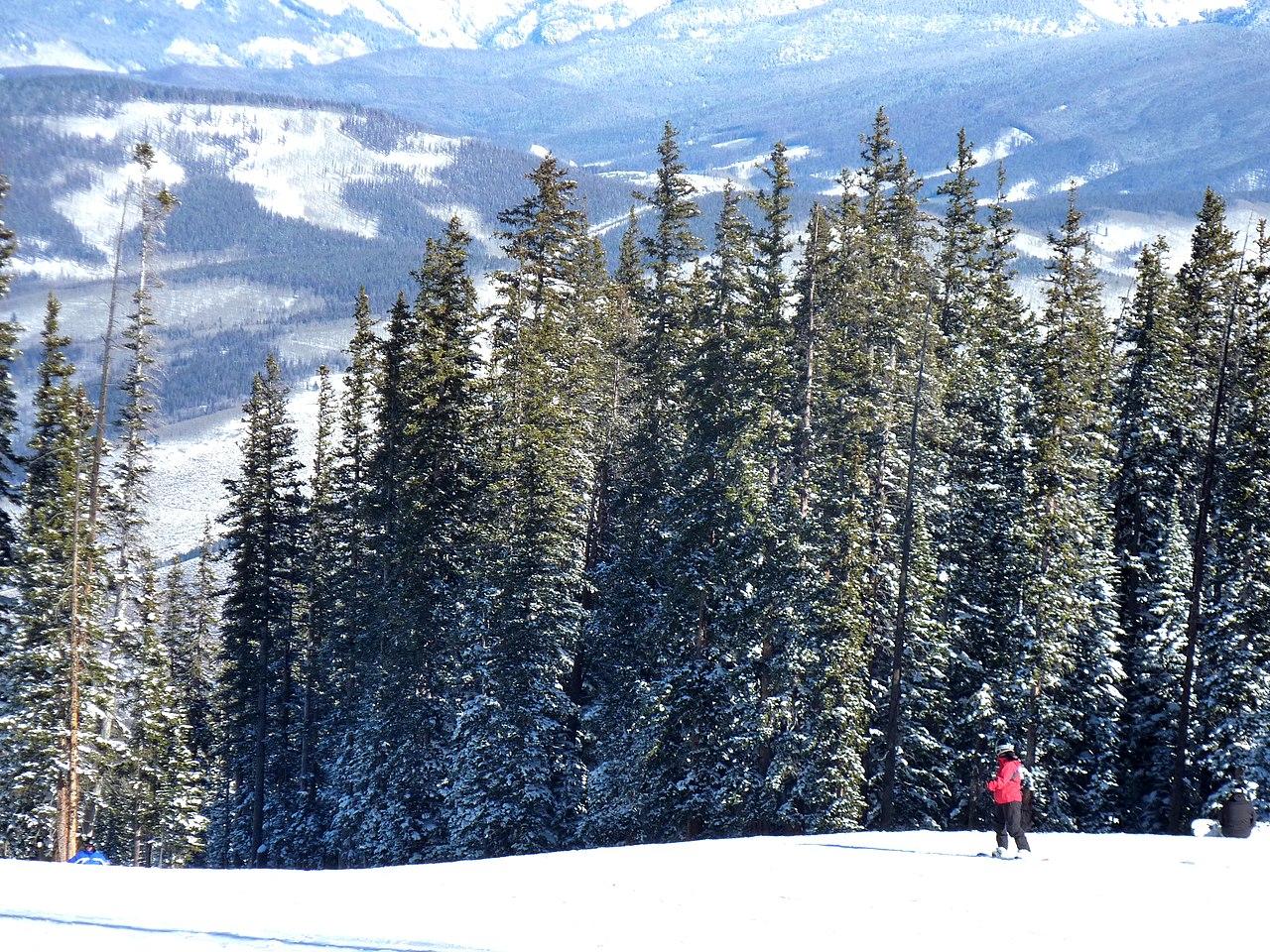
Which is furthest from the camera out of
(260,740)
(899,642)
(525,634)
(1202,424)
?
(260,740)

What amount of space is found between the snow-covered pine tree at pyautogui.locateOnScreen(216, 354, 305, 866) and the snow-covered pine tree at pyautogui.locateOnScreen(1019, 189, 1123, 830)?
84.6ft

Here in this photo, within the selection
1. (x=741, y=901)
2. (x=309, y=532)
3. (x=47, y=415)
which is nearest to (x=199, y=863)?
(x=309, y=532)

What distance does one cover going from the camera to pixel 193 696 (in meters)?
74.1

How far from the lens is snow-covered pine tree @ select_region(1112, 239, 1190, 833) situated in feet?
135

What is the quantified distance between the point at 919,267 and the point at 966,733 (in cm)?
1581

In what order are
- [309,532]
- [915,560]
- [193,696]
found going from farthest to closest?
1. [193,696]
2. [309,532]
3. [915,560]

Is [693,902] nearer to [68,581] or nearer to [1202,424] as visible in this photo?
[68,581]

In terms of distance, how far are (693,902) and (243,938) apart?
6502 millimetres

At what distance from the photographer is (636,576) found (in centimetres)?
4353

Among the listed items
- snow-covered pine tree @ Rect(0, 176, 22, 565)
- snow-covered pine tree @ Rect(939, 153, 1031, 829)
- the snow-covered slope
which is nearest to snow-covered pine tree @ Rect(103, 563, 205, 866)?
snow-covered pine tree @ Rect(0, 176, 22, 565)


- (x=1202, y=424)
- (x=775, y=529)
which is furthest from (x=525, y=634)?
(x=1202, y=424)

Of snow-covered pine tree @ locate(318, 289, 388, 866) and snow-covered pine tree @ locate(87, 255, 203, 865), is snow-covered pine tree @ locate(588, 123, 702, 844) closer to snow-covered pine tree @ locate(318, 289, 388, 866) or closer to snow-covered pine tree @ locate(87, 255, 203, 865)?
snow-covered pine tree @ locate(318, 289, 388, 866)

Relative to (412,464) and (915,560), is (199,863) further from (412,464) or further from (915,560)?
(915,560)

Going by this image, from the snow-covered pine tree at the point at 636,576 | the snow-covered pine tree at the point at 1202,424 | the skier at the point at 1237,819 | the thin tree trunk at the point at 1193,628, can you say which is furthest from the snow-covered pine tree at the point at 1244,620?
the snow-covered pine tree at the point at 636,576
